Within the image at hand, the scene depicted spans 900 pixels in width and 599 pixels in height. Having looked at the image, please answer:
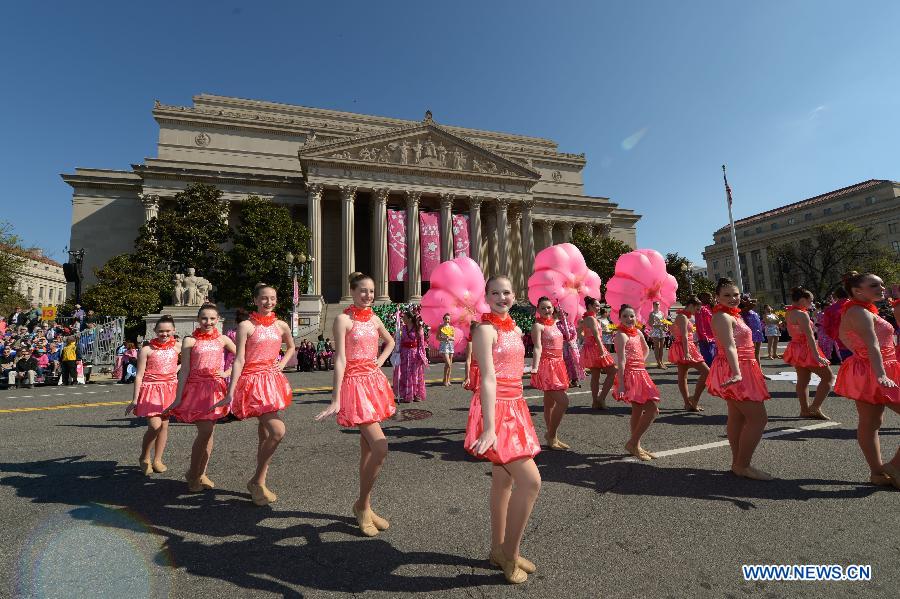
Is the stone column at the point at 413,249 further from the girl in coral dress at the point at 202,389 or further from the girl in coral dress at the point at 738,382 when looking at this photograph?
the girl in coral dress at the point at 738,382

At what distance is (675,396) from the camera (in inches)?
377

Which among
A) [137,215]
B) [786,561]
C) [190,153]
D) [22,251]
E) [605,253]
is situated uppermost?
[190,153]

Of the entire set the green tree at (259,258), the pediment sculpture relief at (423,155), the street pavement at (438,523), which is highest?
the pediment sculpture relief at (423,155)

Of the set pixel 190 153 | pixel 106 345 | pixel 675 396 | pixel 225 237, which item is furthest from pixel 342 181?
pixel 675 396

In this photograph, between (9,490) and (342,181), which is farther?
(342,181)

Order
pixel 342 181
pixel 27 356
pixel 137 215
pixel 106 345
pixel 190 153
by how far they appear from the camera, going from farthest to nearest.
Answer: pixel 190 153, pixel 137 215, pixel 342 181, pixel 106 345, pixel 27 356

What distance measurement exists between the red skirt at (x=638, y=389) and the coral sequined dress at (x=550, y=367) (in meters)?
0.68

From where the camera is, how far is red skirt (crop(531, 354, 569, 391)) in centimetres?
564

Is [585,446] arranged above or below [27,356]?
below

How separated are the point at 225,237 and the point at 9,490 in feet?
103

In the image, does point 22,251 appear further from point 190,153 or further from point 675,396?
point 675,396

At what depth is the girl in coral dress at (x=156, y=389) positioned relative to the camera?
5055 mm

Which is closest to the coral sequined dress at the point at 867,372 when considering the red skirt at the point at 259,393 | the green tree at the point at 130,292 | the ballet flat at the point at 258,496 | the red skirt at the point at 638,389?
the red skirt at the point at 638,389

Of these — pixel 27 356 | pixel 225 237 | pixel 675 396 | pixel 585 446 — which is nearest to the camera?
pixel 585 446
